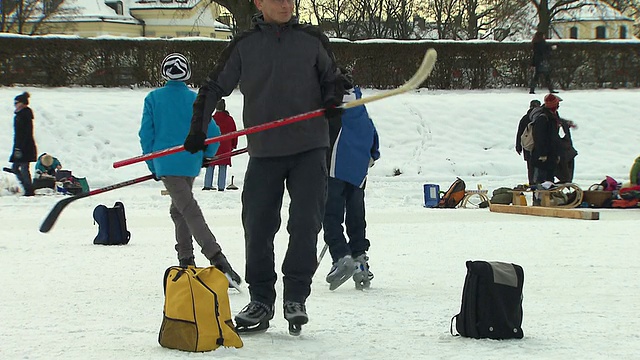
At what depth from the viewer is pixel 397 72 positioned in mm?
24312

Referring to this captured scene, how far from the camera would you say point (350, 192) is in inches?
286

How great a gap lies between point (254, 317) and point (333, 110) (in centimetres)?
109

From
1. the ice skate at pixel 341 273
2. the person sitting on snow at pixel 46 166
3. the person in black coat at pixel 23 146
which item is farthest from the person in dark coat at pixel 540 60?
the ice skate at pixel 341 273

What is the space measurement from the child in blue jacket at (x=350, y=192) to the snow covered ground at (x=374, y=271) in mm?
215

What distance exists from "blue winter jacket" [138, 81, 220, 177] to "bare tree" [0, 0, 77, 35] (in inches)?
1712

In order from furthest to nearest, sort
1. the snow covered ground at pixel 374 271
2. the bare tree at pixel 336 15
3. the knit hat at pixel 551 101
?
the bare tree at pixel 336 15 → the knit hat at pixel 551 101 → the snow covered ground at pixel 374 271

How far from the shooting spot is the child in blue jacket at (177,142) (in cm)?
666

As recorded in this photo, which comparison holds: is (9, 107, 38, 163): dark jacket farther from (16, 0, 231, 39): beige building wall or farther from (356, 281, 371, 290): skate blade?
(16, 0, 231, 39): beige building wall

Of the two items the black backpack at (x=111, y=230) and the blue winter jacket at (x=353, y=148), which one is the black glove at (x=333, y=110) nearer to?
the blue winter jacket at (x=353, y=148)

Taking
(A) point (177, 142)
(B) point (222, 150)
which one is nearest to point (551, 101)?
(B) point (222, 150)

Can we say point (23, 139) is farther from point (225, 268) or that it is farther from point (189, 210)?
point (225, 268)

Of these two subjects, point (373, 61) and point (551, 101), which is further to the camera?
point (373, 61)

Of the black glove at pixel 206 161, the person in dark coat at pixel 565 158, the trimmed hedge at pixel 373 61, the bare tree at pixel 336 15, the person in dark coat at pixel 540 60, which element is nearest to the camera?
the black glove at pixel 206 161

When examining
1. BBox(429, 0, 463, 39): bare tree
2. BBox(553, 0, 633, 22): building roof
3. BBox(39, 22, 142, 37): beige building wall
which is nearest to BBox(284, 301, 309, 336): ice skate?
BBox(553, 0, 633, 22): building roof
